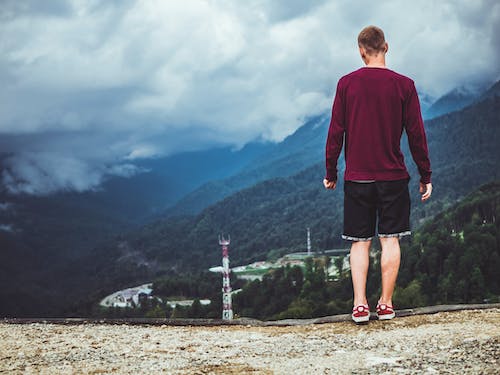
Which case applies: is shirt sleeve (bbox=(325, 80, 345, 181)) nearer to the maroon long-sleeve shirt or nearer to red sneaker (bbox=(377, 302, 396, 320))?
the maroon long-sleeve shirt

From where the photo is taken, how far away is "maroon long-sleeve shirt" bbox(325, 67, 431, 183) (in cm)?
663

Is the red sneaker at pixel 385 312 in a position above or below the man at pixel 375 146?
below

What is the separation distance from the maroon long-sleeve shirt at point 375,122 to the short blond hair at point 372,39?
0.79ft

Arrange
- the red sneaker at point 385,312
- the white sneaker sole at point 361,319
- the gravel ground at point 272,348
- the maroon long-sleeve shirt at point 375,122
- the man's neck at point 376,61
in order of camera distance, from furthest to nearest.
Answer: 1. the red sneaker at point 385,312
2. the white sneaker sole at point 361,319
3. the man's neck at point 376,61
4. the maroon long-sleeve shirt at point 375,122
5. the gravel ground at point 272,348

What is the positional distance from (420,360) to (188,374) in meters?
2.05

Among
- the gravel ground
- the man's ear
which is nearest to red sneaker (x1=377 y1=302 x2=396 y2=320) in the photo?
the gravel ground

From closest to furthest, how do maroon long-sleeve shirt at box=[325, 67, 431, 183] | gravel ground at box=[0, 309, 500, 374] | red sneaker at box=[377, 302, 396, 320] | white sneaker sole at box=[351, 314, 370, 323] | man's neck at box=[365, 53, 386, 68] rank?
gravel ground at box=[0, 309, 500, 374]
maroon long-sleeve shirt at box=[325, 67, 431, 183]
man's neck at box=[365, 53, 386, 68]
white sneaker sole at box=[351, 314, 370, 323]
red sneaker at box=[377, 302, 396, 320]

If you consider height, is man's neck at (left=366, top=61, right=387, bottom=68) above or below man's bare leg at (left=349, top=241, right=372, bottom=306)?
above

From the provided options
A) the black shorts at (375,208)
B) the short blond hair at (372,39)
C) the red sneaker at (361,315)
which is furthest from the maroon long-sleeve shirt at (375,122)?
the red sneaker at (361,315)

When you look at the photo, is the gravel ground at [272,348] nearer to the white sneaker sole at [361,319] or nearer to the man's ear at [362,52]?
the white sneaker sole at [361,319]

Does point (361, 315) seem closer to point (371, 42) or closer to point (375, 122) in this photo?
point (375, 122)

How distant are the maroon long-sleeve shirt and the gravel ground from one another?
71.3 inches

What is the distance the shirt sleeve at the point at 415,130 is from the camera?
6.68 meters

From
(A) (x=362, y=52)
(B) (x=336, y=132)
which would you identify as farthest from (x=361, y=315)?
(A) (x=362, y=52)
